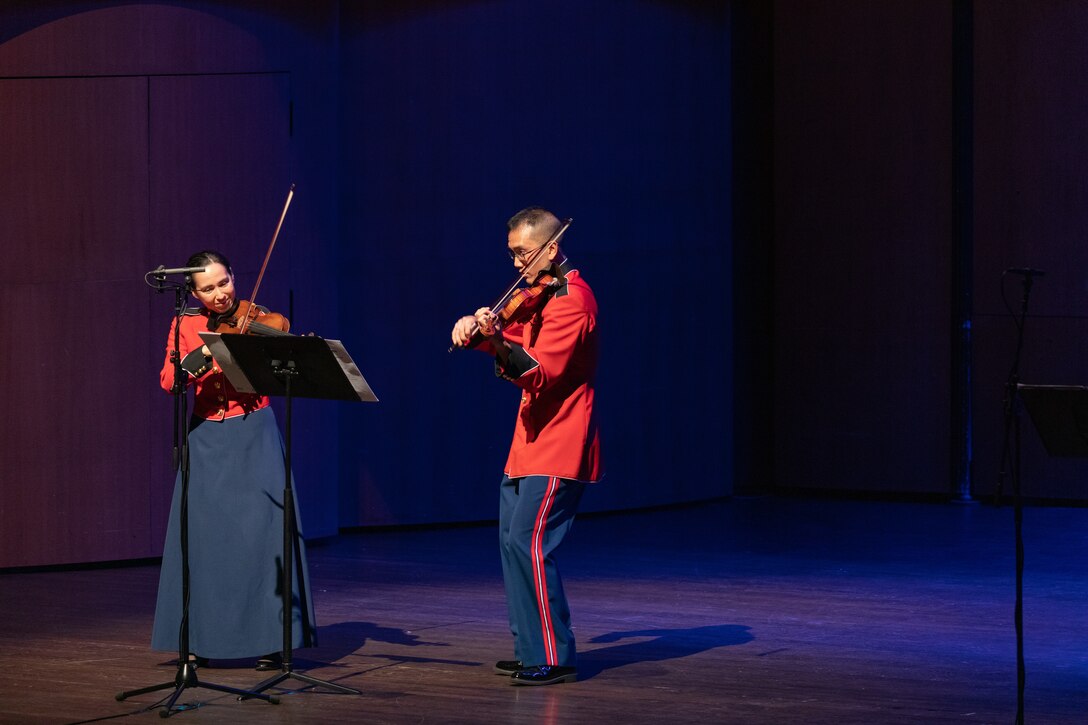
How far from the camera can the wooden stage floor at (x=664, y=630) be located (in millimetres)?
4879

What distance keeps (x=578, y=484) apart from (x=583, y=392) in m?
0.29

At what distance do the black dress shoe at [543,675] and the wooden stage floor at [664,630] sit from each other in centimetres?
5

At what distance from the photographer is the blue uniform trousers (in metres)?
5.11

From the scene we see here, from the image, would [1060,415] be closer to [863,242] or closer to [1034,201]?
[1034,201]

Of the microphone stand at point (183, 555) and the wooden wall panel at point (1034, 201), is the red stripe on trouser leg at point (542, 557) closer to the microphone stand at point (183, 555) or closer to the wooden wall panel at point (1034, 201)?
the microphone stand at point (183, 555)

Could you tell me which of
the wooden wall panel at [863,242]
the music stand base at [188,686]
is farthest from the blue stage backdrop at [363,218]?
the music stand base at [188,686]

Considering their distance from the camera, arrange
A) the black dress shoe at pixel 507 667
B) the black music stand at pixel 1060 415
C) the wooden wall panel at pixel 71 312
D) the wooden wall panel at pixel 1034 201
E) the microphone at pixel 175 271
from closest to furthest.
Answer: the black music stand at pixel 1060 415 → the microphone at pixel 175 271 → the black dress shoe at pixel 507 667 → the wooden wall panel at pixel 71 312 → the wooden wall panel at pixel 1034 201

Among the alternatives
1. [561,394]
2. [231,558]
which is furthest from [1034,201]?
Result: [231,558]

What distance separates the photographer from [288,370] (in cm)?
477

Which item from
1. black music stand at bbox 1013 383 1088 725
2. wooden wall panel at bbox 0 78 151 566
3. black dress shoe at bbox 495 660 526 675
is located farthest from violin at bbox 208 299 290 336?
wooden wall panel at bbox 0 78 151 566

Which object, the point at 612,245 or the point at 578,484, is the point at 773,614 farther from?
the point at 612,245

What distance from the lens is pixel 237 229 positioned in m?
7.89

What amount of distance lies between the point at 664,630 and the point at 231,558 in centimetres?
168

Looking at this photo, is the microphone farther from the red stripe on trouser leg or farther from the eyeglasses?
the red stripe on trouser leg
